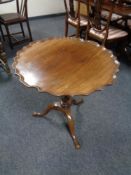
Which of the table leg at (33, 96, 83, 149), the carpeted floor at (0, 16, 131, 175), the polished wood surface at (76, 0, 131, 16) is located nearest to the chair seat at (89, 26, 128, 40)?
the polished wood surface at (76, 0, 131, 16)

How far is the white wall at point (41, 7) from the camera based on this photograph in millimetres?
3637

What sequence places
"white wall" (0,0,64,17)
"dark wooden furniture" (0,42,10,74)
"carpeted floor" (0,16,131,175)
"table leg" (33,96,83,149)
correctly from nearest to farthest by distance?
"carpeted floor" (0,16,131,175) < "table leg" (33,96,83,149) < "dark wooden furniture" (0,42,10,74) < "white wall" (0,0,64,17)

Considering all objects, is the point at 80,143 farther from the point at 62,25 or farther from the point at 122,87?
the point at 62,25

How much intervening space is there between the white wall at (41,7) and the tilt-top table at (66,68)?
255 centimetres

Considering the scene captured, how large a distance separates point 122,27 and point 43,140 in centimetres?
193

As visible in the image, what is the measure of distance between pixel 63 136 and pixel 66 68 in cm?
65

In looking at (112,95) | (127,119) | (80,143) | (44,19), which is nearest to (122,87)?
(112,95)

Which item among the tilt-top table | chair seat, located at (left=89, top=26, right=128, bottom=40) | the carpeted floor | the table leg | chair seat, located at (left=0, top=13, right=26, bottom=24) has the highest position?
the tilt-top table

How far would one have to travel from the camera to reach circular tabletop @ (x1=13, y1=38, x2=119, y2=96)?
1124mm

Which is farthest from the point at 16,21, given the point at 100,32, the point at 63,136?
the point at 63,136

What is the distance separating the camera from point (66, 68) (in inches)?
50.2

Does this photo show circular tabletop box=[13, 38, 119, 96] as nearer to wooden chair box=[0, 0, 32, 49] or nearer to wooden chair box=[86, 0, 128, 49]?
wooden chair box=[86, 0, 128, 49]

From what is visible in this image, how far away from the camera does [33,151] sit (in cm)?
148

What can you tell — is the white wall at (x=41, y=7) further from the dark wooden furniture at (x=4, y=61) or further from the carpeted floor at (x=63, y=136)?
the carpeted floor at (x=63, y=136)
